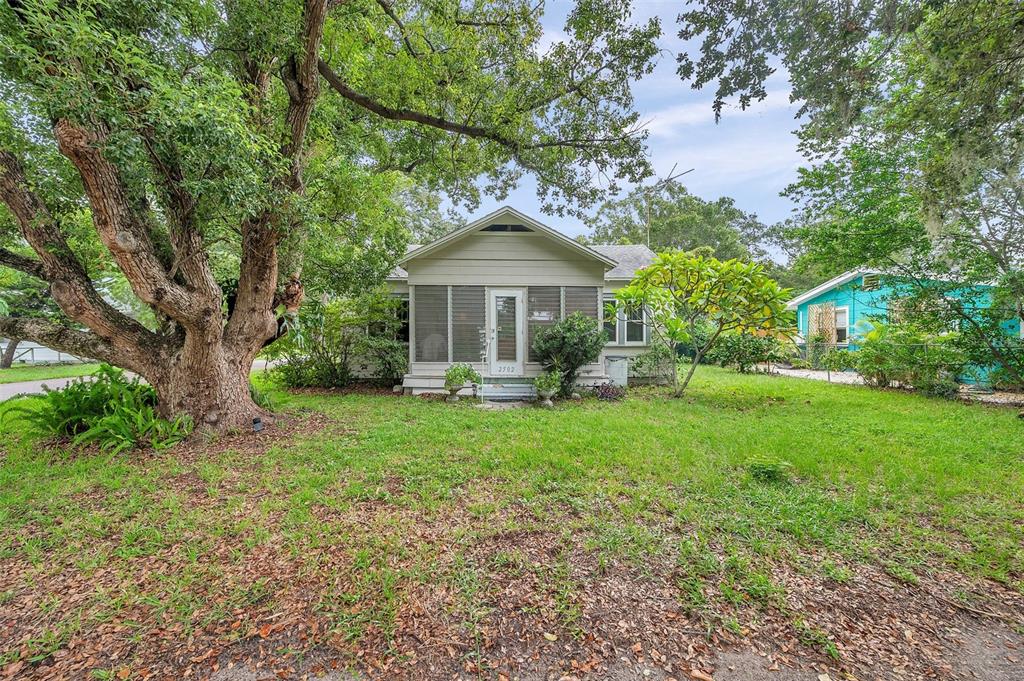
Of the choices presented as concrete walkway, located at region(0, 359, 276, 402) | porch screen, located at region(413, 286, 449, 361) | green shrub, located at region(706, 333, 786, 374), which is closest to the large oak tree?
porch screen, located at region(413, 286, 449, 361)

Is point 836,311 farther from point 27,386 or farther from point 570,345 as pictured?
point 27,386

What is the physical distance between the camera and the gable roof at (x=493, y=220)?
8.95 metres

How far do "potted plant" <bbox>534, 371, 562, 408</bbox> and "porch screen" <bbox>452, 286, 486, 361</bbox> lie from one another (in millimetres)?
1899

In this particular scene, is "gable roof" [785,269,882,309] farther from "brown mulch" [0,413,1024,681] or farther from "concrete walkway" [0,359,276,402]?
"concrete walkway" [0,359,276,402]

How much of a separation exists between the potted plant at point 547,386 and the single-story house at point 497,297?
0.93m

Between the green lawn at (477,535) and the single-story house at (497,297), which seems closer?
the green lawn at (477,535)

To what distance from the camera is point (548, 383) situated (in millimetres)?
8172

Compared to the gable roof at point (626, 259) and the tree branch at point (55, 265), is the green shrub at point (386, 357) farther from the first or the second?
the gable roof at point (626, 259)

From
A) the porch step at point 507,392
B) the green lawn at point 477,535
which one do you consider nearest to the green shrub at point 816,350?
the green lawn at point 477,535

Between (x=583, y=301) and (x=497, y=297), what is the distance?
6.98ft

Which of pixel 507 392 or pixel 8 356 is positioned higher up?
pixel 8 356

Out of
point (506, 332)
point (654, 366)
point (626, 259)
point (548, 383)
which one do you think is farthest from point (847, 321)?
point (506, 332)

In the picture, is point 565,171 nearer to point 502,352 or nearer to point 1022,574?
point 502,352

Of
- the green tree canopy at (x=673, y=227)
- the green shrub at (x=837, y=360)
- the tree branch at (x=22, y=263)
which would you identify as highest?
the green tree canopy at (x=673, y=227)
